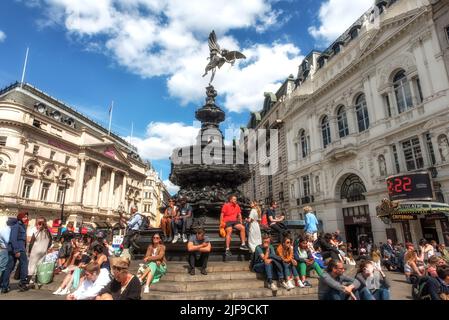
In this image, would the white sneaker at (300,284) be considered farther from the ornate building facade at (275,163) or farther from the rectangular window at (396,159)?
the ornate building facade at (275,163)

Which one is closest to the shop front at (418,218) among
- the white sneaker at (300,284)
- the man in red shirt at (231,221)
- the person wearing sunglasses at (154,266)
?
the white sneaker at (300,284)

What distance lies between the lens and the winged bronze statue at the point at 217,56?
11.0 m

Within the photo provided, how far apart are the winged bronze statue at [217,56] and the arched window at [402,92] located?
1679 cm

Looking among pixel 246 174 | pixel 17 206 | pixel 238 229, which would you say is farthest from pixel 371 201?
pixel 17 206

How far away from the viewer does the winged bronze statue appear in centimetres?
1102

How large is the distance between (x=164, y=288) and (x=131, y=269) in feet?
7.85

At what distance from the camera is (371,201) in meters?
22.4

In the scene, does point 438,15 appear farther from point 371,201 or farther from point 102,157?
point 102,157

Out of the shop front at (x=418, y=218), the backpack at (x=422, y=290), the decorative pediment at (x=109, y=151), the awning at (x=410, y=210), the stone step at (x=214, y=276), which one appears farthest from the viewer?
the decorative pediment at (x=109, y=151)

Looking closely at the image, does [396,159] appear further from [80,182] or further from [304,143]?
[80,182]

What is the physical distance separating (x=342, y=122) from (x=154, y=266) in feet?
85.0

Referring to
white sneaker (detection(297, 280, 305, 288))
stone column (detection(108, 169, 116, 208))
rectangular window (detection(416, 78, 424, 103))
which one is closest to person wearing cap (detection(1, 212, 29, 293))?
white sneaker (detection(297, 280, 305, 288))

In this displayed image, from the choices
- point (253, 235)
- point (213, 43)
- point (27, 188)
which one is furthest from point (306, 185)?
point (27, 188)
